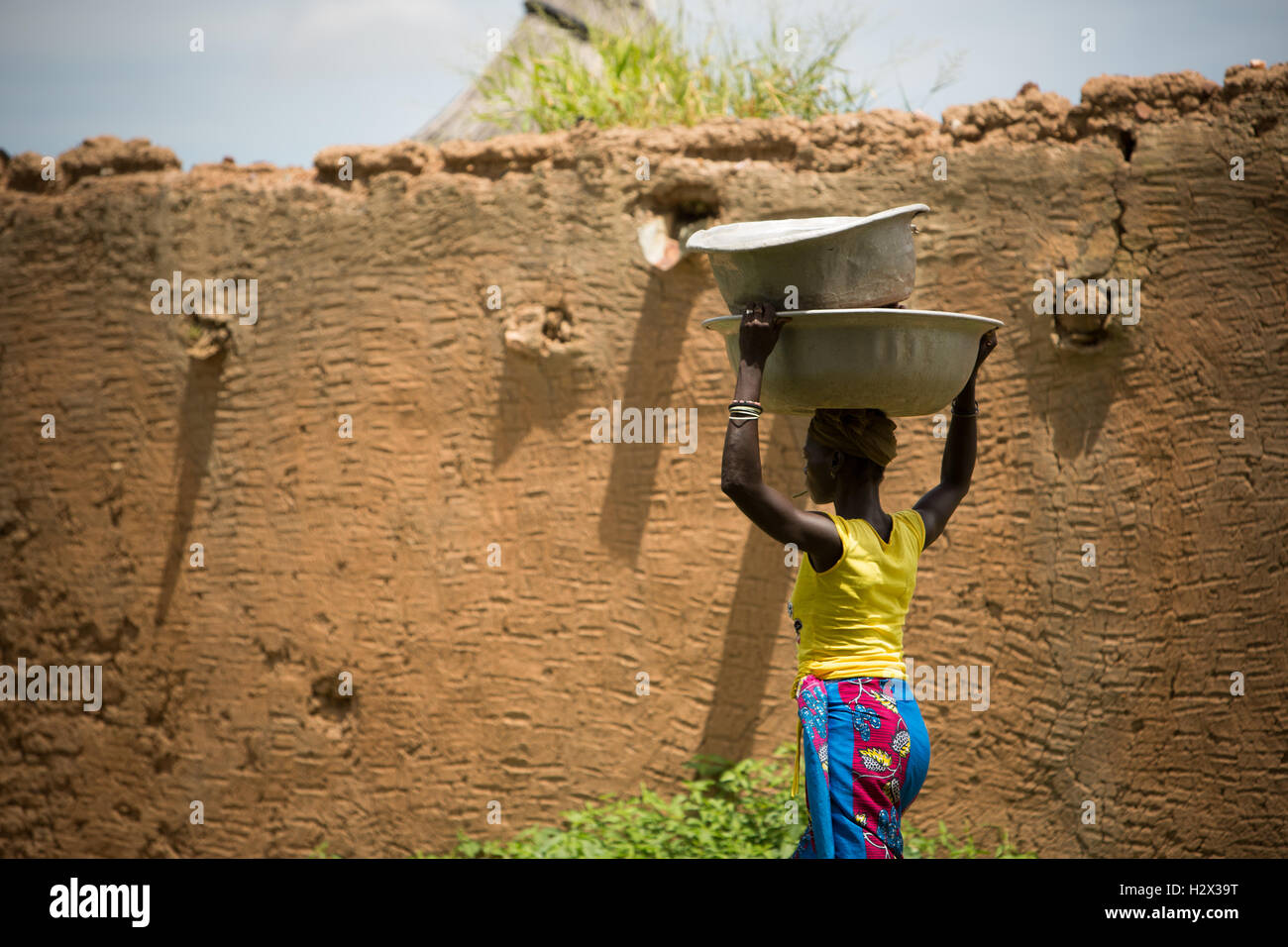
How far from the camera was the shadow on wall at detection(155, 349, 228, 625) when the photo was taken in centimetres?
449

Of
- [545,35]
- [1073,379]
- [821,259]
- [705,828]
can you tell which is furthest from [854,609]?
[545,35]

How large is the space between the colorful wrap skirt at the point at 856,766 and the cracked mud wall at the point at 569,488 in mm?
1721

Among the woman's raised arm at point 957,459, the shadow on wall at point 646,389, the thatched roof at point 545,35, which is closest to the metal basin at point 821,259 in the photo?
the woman's raised arm at point 957,459

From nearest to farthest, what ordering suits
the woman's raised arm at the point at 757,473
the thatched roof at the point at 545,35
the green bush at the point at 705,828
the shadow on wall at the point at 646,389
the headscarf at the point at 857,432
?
the woman's raised arm at the point at 757,473, the headscarf at the point at 857,432, the green bush at the point at 705,828, the shadow on wall at the point at 646,389, the thatched roof at the point at 545,35

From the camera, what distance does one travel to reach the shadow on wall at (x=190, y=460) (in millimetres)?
4488

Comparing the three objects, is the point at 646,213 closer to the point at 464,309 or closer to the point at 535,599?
the point at 464,309

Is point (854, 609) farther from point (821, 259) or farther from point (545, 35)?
point (545, 35)

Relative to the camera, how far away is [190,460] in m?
4.50

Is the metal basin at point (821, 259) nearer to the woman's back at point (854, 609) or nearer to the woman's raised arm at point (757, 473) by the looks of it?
the woman's raised arm at point (757, 473)

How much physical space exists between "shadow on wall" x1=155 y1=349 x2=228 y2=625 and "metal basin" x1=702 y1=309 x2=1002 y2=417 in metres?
2.89

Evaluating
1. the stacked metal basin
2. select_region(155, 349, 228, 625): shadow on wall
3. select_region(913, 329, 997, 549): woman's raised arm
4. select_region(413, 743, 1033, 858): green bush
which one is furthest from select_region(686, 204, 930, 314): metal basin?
select_region(155, 349, 228, 625): shadow on wall

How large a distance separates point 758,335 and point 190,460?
3092 millimetres

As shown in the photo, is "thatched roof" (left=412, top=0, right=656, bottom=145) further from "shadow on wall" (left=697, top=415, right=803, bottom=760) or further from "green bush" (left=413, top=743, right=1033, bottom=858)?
A: "green bush" (left=413, top=743, right=1033, bottom=858)

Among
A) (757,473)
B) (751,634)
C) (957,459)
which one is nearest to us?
(757,473)
